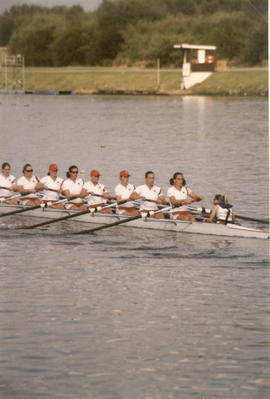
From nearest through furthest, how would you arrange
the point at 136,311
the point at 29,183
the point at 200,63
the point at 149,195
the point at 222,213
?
the point at 136,311 < the point at 222,213 < the point at 149,195 < the point at 29,183 < the point at 200,63

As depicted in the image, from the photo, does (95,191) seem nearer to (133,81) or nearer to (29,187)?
(29,187)

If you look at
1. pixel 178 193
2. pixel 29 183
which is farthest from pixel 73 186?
pixel 178 193

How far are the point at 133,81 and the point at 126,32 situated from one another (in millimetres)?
6989

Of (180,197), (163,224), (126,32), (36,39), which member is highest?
(126,32)

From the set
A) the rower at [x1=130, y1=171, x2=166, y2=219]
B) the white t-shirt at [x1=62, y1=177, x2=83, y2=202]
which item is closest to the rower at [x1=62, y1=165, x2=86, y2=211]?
the white t-shirt at [x1=62, y1=177, x2=83, y2=202]

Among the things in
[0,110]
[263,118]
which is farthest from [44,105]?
[263,118]

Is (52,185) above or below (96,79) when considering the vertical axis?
below

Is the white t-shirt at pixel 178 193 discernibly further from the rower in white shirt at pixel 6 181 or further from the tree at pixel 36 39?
the tree at pixel 36 39

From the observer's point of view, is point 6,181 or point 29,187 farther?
point 6,181

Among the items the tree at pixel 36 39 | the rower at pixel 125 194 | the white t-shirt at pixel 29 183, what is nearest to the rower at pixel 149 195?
the rower at pixel 125 194

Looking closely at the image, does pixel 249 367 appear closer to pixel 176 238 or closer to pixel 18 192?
pixel 176 238

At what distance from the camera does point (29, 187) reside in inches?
1085

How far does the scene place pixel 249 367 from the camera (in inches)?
556

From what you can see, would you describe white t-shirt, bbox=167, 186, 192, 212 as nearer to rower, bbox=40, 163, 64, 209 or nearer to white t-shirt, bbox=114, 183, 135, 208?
white t-shirt, bbox=114, 183, 135, 208
